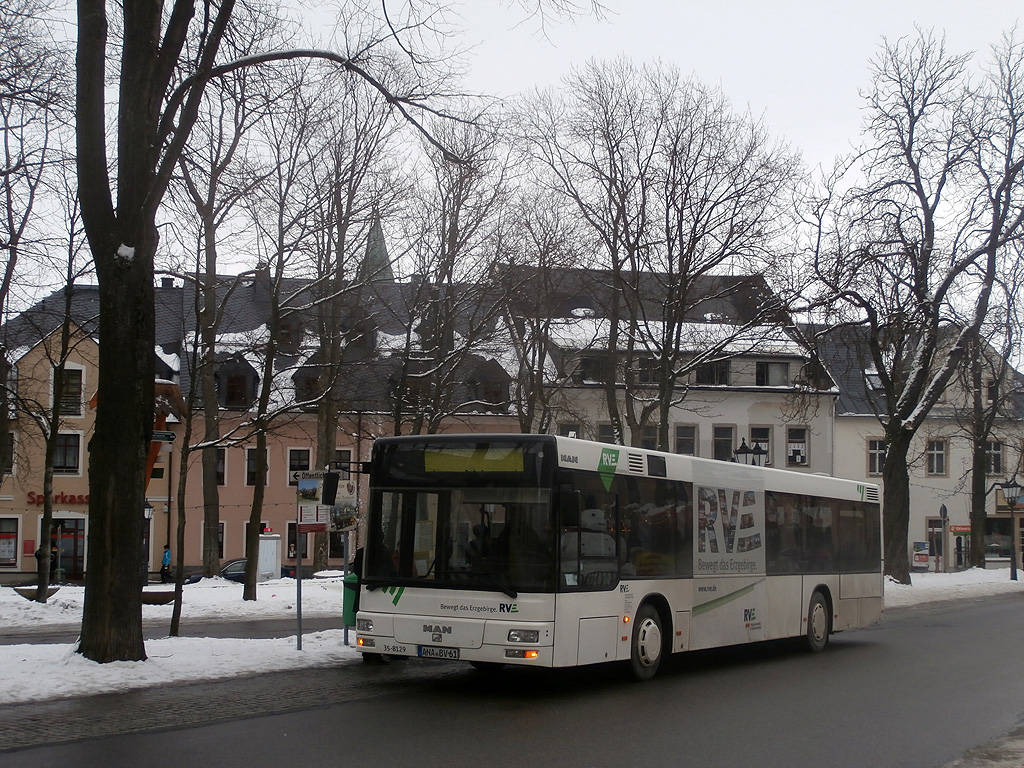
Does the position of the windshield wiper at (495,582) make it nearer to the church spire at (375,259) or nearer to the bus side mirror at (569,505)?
the bus side mirror at (569,505)

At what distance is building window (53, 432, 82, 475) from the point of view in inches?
2044

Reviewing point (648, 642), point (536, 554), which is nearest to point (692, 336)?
point (648, 642)

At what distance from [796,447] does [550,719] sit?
49.7 metres

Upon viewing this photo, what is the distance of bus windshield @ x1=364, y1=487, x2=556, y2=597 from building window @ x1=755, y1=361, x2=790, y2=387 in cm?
4679

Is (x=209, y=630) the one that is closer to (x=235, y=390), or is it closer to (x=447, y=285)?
(x=447, y=285)

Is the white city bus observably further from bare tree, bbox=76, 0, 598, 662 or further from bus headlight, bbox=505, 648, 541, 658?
bare tree, bbox=76, 0, 598, 662

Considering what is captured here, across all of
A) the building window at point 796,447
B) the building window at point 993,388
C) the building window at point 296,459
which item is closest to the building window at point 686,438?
the building window at point 796,447

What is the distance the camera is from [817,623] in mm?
18172

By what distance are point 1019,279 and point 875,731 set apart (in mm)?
24950

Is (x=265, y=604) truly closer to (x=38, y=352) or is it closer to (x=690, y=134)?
(x=690, y=134)

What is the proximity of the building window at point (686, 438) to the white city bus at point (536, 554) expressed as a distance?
4135cm

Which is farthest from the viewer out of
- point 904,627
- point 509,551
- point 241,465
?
point 241,465

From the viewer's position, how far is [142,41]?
1294cm

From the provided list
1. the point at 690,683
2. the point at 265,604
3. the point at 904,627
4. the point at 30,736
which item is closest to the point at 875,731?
the point at 690,683
